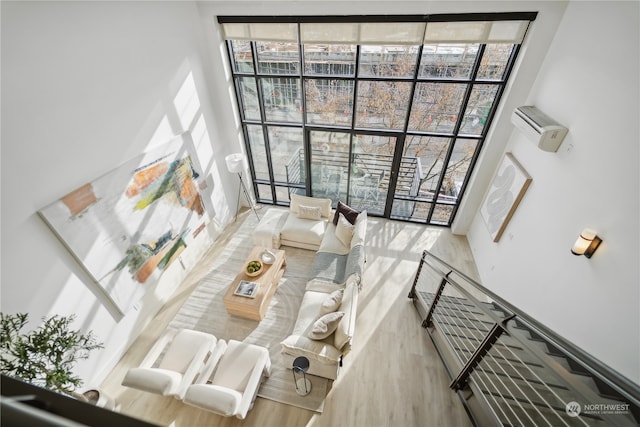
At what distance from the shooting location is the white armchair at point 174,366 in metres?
2.93

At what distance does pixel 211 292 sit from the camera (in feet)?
15.4

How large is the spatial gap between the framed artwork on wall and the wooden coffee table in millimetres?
3514

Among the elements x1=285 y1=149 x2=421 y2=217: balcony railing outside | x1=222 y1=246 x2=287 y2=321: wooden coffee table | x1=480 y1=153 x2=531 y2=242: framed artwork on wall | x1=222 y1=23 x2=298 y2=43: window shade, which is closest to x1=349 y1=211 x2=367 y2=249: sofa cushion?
x1=285 y1=149 x2=421 y2=217: balcony railing outside

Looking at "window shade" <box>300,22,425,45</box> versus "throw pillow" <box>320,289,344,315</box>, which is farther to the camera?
"window shade" <box>300,22,425,45</box>

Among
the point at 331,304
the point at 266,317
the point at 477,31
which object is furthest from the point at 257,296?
the point at 477,31

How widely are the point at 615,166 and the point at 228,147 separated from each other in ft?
18.7

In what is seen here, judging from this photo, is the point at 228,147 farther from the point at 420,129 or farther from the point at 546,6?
the point at 546,6

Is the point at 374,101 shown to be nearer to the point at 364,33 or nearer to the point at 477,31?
the point at 364,33

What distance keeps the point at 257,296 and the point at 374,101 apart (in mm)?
3746

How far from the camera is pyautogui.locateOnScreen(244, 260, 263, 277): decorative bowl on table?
4406 millimetres

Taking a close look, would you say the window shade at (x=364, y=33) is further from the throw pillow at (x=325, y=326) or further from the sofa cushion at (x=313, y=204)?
the throw pillow at (x=325, y=326)

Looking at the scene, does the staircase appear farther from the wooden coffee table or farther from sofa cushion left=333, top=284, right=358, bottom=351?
the wooden coffee table

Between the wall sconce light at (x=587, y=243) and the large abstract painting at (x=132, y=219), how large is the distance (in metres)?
5.01

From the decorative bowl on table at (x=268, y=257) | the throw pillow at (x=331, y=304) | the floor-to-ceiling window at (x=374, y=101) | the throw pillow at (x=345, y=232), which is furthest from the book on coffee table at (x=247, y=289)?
the floor-to-ceiling window at (x=374, y=101)
